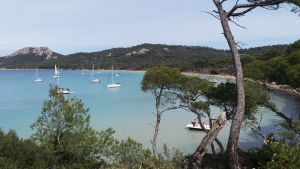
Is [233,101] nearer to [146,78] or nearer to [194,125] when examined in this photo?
[146,78]

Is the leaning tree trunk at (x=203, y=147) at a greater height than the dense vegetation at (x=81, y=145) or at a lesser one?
greater

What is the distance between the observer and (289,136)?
2114 centimetres

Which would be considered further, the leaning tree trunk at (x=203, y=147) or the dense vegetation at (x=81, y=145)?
the dense vegetation at (x=81, y=145)

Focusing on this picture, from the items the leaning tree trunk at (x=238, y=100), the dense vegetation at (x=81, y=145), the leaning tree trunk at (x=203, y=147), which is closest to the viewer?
the leaning tree trunk at (x=238, y=100)

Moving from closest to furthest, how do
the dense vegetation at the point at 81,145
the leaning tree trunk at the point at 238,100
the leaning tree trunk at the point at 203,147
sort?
the leaning tree trunk at the point at 238,100
the leaning tree trunk at the point at 203,147
the dense vegetation at the point at 81,145

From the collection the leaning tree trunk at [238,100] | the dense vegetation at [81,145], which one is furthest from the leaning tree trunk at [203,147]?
the leaning tree trunk at [238,100]

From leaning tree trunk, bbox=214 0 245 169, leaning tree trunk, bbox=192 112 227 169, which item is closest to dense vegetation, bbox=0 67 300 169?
leaning tree trunk, bbox=192 112 227 169

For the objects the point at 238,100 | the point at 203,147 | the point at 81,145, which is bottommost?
the point at 81,145

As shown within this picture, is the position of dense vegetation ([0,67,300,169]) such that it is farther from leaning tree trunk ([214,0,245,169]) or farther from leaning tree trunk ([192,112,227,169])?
leaning tree trunk ([214,0,245,169])

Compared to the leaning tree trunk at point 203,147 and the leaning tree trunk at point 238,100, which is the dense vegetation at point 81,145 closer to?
the leaning tree trunk at point 203,147

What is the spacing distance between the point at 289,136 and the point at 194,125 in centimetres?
2047

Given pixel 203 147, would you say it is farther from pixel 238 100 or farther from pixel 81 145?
pixel 81 145

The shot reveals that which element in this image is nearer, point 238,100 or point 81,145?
point 238,100

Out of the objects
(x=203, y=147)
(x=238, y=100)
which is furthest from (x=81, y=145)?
(x=238, y=100)
